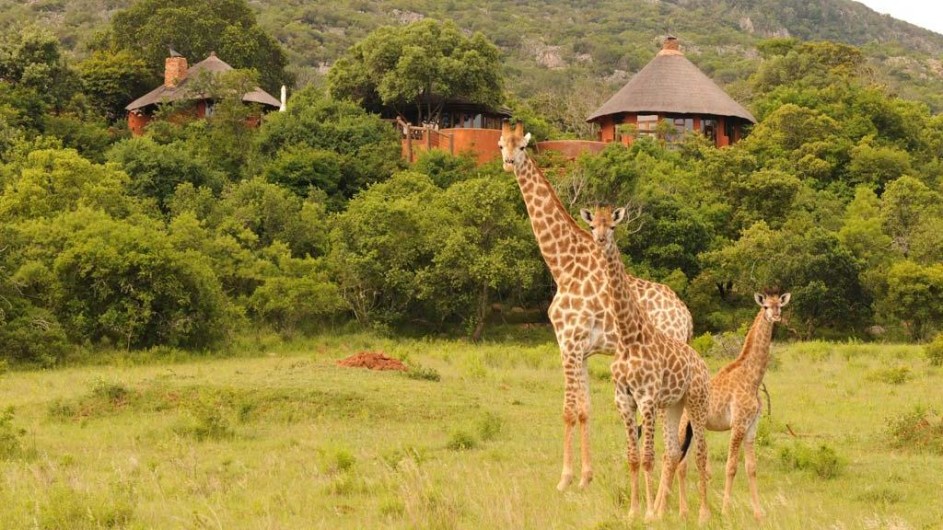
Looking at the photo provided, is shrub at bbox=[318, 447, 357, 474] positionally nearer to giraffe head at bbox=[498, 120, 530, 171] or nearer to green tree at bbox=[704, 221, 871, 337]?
giraffe head at bbox=[498, 120, 530, 171]

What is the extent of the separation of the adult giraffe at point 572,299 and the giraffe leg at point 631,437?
1.57 m

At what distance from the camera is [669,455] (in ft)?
27.5

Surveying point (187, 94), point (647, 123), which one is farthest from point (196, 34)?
point (647, 123)

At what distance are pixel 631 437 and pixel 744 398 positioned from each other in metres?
1.18

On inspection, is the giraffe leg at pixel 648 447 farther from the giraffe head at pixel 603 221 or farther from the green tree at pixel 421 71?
the green tree at pixel 421 71

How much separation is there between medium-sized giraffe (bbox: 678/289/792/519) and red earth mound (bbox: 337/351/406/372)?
10.1m

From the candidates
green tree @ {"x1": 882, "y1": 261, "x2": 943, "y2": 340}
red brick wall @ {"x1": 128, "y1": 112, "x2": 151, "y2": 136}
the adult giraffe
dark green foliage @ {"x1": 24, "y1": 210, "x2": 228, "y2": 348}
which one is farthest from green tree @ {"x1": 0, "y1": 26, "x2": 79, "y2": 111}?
the adult giraffe

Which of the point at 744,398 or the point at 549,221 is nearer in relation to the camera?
the point at 744,398

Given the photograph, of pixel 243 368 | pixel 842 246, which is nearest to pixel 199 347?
pixel 243 368

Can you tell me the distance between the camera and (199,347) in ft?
82.5

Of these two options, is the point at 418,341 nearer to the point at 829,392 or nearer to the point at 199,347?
the point at 199,347

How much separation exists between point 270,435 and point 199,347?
12.2 m

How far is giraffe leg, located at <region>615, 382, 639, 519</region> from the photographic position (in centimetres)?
833

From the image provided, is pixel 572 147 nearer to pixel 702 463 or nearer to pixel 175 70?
pixel 175 70
